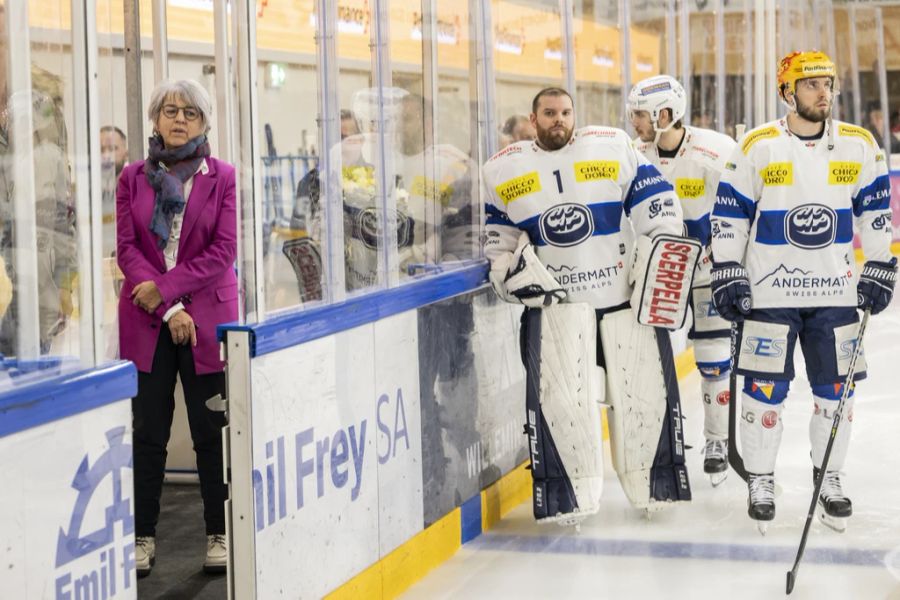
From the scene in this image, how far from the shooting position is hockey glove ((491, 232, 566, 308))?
4418mm

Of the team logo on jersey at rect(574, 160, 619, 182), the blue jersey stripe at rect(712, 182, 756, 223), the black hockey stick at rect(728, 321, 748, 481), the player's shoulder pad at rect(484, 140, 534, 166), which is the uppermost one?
the player's shoulder pad at rect(484, 140, 534, 166)

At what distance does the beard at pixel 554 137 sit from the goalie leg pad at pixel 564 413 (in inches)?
19.9

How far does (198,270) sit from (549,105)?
4.32ft

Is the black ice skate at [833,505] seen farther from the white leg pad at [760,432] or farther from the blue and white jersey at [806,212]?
the blue and white jersey at [806,212]

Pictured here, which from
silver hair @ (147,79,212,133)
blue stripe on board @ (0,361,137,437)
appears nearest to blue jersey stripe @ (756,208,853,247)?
silver hair @ (147,79,212,133)

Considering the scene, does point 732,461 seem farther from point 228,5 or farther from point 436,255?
point 228,5

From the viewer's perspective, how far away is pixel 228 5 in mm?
3135

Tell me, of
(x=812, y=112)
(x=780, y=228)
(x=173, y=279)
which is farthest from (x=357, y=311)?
(x=812, y=112)

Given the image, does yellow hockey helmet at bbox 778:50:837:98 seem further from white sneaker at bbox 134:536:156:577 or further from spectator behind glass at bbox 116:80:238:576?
white sneaker at bbox 134:536:156:577

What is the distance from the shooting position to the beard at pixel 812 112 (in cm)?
433

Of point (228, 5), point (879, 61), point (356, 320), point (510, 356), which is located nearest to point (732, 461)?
point (510, 356)

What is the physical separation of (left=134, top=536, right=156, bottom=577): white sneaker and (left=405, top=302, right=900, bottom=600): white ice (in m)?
0.73

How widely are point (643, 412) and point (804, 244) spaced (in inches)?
28.8

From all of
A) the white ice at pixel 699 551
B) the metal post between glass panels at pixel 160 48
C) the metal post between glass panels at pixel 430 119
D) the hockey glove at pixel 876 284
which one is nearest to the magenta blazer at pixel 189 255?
the metal post between glass panels at pixel 430 119
